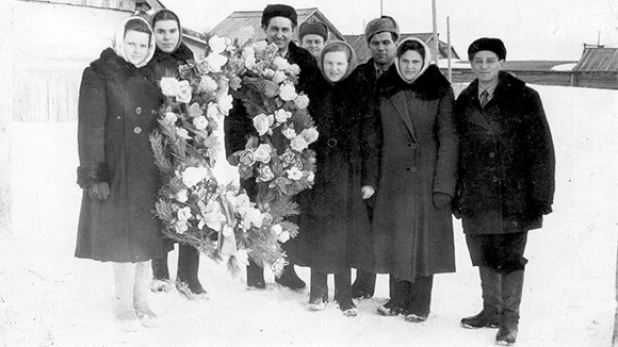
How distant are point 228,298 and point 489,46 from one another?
2.70 m

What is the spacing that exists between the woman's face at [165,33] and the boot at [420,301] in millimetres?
2460

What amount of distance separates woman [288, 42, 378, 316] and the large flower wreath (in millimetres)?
150

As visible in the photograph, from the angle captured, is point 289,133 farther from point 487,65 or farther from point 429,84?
point 487,65

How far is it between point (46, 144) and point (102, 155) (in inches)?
78.7

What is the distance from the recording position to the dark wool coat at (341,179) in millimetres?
4586

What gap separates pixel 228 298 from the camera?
16.2 ft

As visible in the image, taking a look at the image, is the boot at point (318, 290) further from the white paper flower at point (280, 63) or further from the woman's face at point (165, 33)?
the woman's face at point (165, 33)

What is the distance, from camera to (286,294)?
5.09 metres

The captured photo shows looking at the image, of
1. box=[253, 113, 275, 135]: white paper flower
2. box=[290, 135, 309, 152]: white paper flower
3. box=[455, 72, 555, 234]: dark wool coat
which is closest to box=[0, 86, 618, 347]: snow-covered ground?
box=[455, 72, 555, 234]: dark wool coat

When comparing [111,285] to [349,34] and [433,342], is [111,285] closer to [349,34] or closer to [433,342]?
[433,342]

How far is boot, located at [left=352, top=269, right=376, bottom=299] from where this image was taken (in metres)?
5.07

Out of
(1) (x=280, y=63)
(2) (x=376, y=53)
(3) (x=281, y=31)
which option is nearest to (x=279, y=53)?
(3) (x=281, y=31)

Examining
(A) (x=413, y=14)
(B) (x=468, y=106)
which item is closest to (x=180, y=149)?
(B) (x=468, y=106)

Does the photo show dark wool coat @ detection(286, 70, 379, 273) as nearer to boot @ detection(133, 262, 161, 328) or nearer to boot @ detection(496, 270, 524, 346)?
boot @ detection(496, 270, 524, 346)
